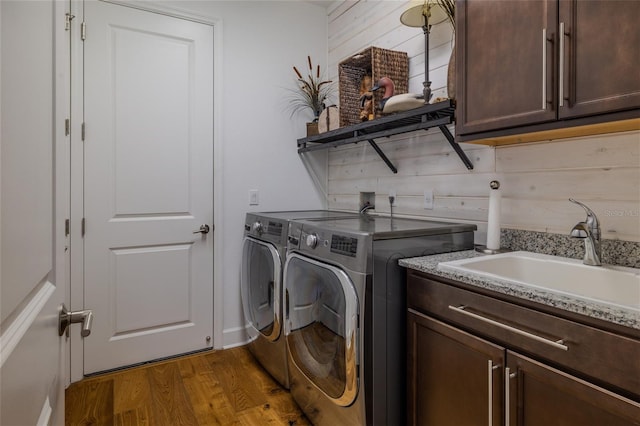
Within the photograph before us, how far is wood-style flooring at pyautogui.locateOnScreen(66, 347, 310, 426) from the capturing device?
1905 millimetres

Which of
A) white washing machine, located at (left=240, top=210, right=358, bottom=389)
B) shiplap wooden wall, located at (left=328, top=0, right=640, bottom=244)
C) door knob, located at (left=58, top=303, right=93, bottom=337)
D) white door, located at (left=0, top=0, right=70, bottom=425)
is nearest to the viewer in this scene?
white door, located at (left=0, top=0, right=70, bottom=425)

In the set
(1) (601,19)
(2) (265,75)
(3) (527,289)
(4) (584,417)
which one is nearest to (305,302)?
(3) (527,289)

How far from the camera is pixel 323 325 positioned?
1.69 m

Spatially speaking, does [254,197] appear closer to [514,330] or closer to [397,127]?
[397,127]

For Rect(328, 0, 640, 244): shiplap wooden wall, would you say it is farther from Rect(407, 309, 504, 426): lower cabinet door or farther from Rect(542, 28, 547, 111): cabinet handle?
Rect(407, 309, 504, 426): lower cabinet door

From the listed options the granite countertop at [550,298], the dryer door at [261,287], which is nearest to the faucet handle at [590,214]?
the granite countertop at [550,298]

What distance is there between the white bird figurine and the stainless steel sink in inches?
32.4

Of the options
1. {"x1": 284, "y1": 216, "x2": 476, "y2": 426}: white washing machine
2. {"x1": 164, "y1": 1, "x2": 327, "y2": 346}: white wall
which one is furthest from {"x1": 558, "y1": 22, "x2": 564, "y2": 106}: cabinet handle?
{"x1": 164, "y1": 1, "x2": 327, "y2": 346}: white wall

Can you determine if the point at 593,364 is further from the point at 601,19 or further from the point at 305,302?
the point at 305,302

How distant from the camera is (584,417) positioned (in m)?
0.96

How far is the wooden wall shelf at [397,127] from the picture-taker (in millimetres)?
1710

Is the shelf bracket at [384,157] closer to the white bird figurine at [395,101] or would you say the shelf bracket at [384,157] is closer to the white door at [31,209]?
the white bird figurine at [395,101]

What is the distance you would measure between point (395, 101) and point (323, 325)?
1.15 metres

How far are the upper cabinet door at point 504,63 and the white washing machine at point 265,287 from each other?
42.5 inches
